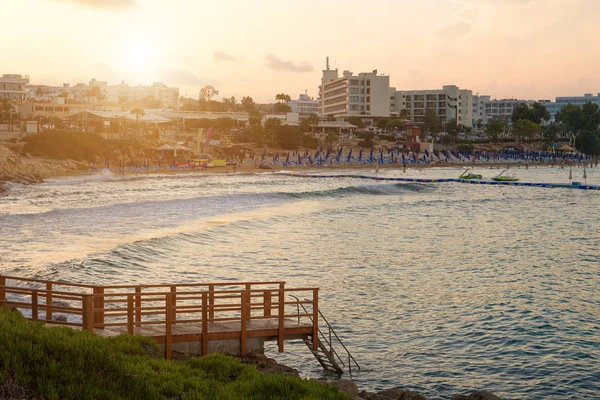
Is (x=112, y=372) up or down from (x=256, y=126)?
down

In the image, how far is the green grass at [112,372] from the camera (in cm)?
964

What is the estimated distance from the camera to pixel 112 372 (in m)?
10.5

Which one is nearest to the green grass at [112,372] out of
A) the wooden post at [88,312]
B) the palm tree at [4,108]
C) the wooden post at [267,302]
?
the wooden post at [88,312]

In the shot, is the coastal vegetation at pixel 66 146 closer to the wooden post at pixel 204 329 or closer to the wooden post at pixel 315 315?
the wooden post at pixel 315 315

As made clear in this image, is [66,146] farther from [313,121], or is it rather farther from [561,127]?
[561,127]

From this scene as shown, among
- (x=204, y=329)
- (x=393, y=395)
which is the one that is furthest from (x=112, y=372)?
(x=393, y=395)

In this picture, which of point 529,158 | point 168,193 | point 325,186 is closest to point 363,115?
point 529,158

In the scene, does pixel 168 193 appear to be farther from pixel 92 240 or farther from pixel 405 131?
pixel 405 131

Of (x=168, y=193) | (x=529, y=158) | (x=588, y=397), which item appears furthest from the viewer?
(x=529, y=158)

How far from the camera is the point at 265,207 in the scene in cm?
5856

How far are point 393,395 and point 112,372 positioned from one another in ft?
20.9

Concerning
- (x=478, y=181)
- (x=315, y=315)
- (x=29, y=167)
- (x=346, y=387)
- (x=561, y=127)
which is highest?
(x=561, y=127)

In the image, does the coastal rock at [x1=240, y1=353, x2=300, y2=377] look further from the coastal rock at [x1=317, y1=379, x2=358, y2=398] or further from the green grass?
the green grass

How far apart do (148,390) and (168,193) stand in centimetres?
5828
